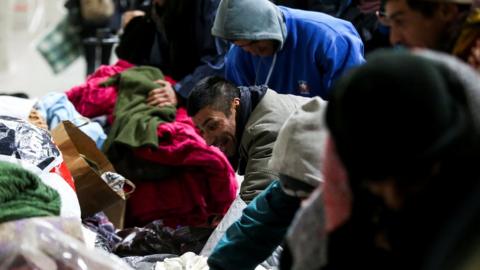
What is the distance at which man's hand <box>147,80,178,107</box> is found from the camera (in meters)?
3.89

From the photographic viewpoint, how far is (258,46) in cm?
322

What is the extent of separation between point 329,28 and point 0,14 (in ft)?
17.0

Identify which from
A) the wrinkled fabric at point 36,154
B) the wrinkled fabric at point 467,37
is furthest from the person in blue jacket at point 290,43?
the wrinkled fabric at point 467,37

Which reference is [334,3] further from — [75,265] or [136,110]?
[75,265]

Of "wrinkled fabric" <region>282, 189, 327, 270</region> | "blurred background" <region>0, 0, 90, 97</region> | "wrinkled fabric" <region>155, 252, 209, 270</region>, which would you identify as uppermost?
"wrinkled fabric" <region>282, 189, 327, 270</region>

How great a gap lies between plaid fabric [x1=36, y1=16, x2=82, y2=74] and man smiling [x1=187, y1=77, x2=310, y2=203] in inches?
142

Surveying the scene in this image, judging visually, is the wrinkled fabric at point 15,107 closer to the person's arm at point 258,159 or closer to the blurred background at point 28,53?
the person's arm at point 258,159

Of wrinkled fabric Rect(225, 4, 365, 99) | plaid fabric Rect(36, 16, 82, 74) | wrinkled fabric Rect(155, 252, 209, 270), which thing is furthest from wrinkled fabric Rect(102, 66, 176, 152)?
plaid fabric Rect(36, 16, 82, 74)

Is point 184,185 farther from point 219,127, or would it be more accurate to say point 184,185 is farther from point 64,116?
point 219,127

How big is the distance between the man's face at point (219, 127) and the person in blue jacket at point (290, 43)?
1.05 feet

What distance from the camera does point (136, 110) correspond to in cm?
385

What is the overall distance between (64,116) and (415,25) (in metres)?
2.45

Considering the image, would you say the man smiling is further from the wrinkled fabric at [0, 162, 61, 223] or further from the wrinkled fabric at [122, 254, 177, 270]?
the wrinkled fabric at [0, 162, 61, 223]

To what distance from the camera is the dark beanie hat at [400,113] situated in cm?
129
